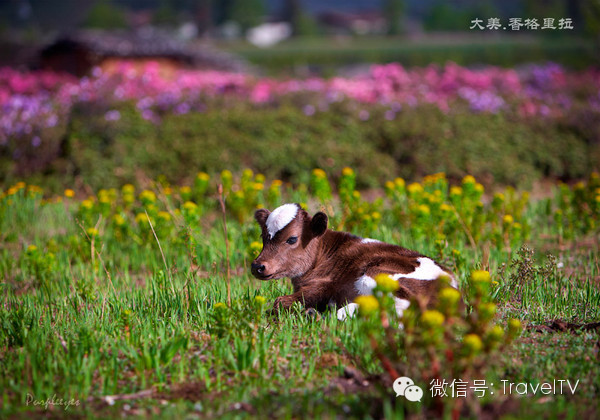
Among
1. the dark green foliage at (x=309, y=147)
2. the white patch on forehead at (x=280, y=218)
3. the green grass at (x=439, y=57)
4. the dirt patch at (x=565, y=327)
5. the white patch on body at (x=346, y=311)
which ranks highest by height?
the white patch on forehead at (x=280, y=218)

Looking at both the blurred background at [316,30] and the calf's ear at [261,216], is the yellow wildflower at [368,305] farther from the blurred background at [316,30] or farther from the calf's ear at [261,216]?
the blurred background at [316,30]

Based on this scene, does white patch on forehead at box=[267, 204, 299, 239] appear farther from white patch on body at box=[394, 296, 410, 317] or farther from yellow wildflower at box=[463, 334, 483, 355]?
yellow wildflower at box=[463, 334, 483, 355]

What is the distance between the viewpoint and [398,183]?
20.9ft

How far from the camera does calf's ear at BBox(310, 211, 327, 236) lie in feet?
14.1

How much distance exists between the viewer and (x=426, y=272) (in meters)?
4.04

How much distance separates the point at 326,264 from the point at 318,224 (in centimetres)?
33

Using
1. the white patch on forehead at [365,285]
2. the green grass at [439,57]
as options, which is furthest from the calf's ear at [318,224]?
the green grass at [439,57]

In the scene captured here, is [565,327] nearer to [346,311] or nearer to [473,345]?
[346,311]

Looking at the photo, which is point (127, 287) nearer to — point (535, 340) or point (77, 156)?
point (535, 340)

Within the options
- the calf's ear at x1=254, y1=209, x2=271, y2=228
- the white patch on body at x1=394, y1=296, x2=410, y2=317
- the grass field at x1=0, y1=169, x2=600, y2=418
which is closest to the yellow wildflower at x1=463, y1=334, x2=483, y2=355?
the grass field at x1=0, y1=169, x2=600, y2=418

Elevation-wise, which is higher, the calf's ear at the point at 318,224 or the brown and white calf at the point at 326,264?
the calf's ear at the point at 318,224

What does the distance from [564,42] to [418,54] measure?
38.4 ft

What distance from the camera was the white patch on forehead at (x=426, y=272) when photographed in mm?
4000

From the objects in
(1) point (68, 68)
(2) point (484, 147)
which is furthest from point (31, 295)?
(1) point (68, 68)
